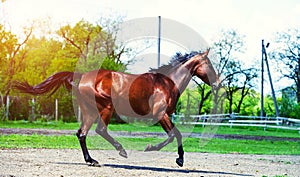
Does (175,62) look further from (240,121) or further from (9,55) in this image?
(240,121)

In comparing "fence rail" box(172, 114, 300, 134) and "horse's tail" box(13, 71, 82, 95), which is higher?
"horse's tail" box(13, 71, 82, 95)

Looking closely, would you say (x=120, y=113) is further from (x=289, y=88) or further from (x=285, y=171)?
(x=289, y=88)

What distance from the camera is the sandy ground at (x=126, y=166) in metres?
7.89

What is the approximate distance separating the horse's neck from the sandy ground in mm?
1621

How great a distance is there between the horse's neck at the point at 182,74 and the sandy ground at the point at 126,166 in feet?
5.32

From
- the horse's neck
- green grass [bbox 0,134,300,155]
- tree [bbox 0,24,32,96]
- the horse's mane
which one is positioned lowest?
green grass [bbox 0,134,300,155]

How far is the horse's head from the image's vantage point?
917 cm

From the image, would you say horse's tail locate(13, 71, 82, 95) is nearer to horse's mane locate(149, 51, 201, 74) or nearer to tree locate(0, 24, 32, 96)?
horse's mane locate(149, 51, 201, 74)

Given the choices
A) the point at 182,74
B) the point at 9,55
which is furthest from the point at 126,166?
the point at 9,55

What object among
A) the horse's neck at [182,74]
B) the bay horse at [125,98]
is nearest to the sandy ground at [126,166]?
the bay horse at [125,98]

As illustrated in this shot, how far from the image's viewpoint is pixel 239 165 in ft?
33.7

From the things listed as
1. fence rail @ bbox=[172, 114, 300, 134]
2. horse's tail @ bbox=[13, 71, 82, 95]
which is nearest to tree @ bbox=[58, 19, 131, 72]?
fence rail @ bbox=[172, 114, 300, 134]

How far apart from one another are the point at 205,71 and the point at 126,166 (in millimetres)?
2385

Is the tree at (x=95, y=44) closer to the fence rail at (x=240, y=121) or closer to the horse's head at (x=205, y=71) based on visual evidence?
the fence rail at (x=240, y=121)
